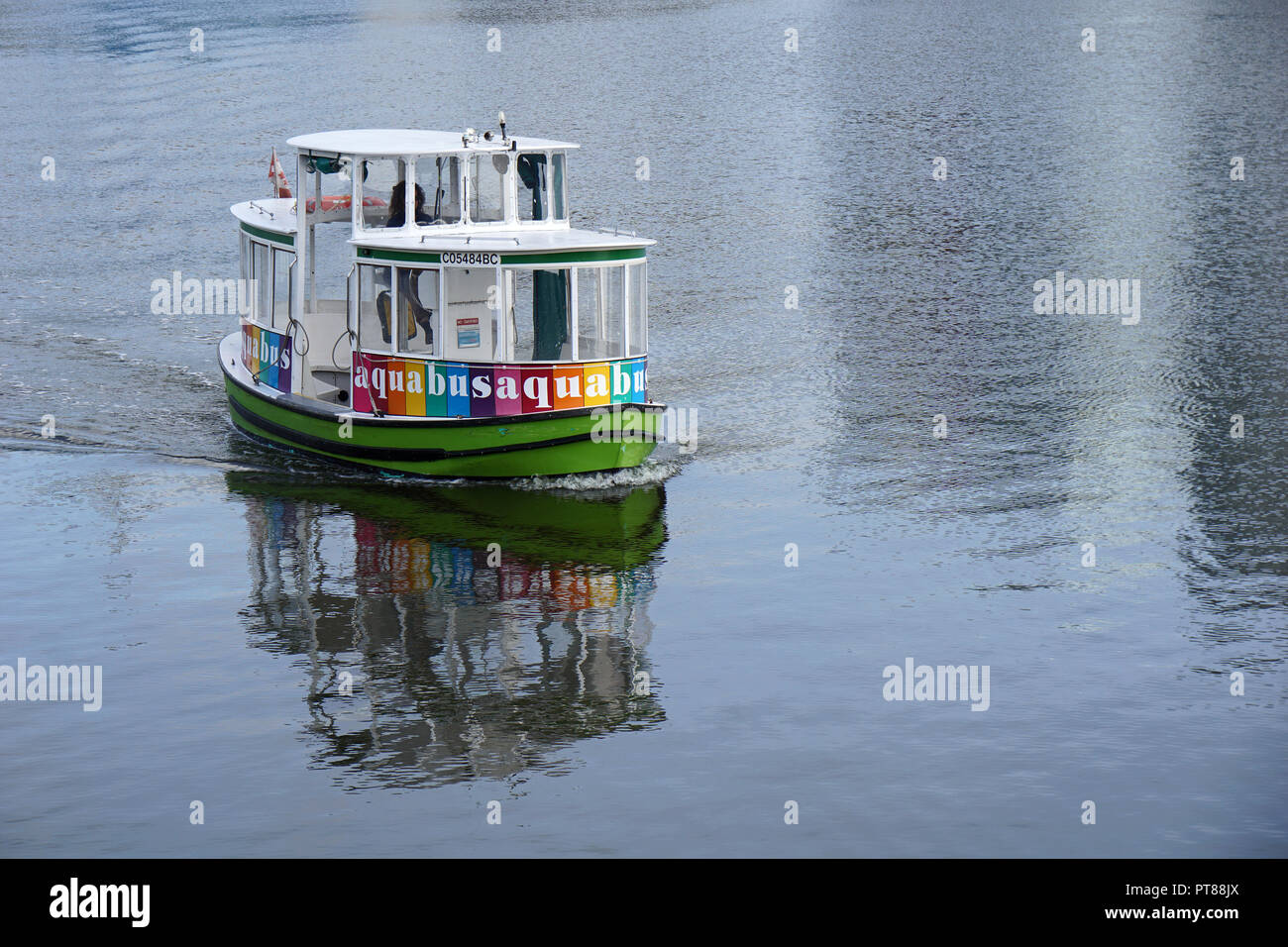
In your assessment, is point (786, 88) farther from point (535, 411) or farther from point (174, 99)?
point (535, 411)

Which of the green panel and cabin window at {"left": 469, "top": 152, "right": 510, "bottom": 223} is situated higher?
cabin window at {"left": 469, "top": 152, "right": 510, "bottom": 223}

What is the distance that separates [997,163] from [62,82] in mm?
39362

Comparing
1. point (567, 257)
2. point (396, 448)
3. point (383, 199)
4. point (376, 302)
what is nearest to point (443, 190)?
point (383, 199)

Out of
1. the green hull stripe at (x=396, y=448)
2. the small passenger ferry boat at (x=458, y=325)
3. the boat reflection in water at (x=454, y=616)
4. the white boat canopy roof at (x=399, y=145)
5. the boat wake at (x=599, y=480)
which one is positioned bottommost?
the boat reflection in water at (x=454, y=616)

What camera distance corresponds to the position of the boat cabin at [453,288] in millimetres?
24453

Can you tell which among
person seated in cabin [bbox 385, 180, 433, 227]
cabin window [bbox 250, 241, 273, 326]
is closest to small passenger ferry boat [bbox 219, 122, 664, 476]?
person seated in cabin [bbox 385, 180, 433, 227]

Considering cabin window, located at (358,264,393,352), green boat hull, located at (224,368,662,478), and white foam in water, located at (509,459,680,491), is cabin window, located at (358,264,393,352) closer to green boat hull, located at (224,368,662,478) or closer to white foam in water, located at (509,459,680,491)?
green boat hull, located at (224,368,662,478)

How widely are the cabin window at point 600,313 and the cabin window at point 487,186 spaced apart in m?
2.32

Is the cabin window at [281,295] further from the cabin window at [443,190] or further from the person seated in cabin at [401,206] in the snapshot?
the cabin window at [443,190]

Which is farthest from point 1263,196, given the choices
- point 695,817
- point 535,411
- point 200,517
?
point 695,817

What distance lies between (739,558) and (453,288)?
6.52 m

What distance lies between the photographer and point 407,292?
82.3 ft

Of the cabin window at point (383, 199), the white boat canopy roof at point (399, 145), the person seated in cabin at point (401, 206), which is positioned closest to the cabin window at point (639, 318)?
the white boat canopy roof at point (399, 145)

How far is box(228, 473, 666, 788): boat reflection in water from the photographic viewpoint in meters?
16.8
